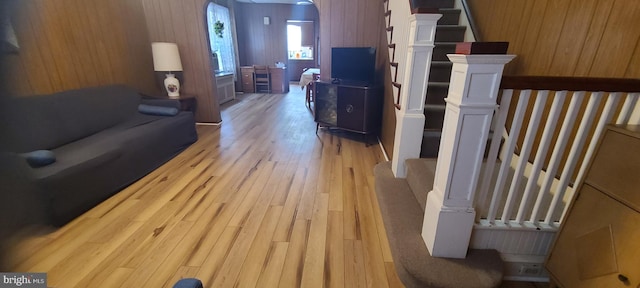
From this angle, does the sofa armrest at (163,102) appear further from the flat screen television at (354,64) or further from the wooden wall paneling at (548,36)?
the wooden wall paneling at (548,36)

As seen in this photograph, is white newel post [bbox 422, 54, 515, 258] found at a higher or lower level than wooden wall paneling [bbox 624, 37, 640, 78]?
lower

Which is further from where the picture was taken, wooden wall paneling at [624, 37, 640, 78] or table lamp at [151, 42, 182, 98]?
table lamp at [151, 42, 182, 98]

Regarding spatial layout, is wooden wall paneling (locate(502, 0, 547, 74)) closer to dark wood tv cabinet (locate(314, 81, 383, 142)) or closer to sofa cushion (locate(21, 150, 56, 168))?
dark wood tv cabinet (locate(314, 81, 383, 142))

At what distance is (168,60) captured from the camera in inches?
143

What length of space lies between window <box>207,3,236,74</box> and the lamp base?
2.26m

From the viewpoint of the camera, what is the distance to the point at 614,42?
133 cm

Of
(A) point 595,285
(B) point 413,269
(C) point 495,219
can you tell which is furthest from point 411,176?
(A) point 595,285

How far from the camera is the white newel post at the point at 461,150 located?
1.11 meters

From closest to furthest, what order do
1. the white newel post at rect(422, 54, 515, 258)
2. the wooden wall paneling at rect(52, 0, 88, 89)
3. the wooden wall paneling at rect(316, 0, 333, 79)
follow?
the white newel post at rect(422, 54, 515, 258), the wooden wall paneling at rect(52, 0, 88, 89), the wooden wall paneling at rect(316, 0, 333, 79)

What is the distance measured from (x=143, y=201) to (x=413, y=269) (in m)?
2.09

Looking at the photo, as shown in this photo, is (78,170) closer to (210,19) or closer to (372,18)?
(372,18)

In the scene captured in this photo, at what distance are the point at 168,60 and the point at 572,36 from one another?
13.6 ft

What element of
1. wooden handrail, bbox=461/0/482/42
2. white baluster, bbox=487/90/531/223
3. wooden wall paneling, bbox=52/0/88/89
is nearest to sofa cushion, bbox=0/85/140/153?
wooden wall paneling, bbox=52/0/88/89

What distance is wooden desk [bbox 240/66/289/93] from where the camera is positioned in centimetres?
742
